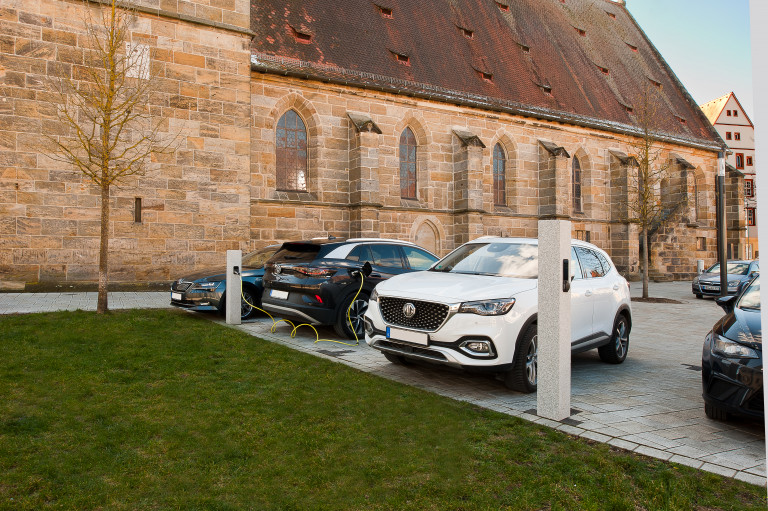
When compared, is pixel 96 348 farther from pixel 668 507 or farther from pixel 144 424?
pixel 668 507

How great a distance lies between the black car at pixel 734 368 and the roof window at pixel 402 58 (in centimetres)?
2008

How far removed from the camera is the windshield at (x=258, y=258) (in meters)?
12.2

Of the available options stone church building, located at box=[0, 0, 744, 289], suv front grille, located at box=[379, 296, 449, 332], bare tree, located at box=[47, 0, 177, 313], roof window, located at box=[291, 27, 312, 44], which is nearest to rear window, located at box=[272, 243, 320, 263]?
suv front grille, located at box=[379, 296, 449, 332]

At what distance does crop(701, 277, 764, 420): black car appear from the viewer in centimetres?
476

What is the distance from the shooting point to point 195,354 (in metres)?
7.55

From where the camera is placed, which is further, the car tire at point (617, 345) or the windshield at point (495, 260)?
the car tire at point (617, 345)

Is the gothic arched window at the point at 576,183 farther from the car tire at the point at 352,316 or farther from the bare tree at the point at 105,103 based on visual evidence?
the car tire at the point at 352,316

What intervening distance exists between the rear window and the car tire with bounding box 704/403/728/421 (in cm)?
612

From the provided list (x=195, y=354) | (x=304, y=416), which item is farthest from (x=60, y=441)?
(x=195, y=354)

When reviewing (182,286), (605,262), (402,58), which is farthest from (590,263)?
(402,58)

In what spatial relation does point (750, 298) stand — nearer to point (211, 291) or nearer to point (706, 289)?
point (211, 291)

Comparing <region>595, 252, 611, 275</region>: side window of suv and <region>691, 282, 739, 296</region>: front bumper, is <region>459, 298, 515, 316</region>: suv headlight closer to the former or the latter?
<region>595, 252, 611, 275</region>: side window of suv

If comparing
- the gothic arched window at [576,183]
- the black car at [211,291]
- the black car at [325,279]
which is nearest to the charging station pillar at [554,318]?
the black car at [325,279]

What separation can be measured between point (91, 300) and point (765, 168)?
1427 centimetres
